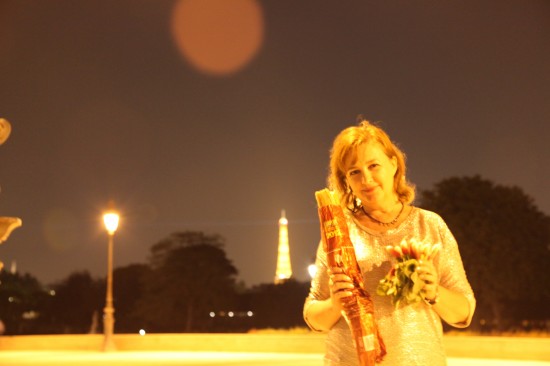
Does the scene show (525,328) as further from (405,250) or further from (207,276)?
(405,250)

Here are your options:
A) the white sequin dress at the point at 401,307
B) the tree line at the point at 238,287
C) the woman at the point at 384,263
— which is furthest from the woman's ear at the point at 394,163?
the tree line at the point at 238,287

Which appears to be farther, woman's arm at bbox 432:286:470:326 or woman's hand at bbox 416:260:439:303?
woman's arm at bbox 432:286:470:326

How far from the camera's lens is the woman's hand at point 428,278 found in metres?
2.62

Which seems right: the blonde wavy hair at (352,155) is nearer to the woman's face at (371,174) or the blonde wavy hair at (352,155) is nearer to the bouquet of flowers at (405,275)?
the woman's face at (371,174)

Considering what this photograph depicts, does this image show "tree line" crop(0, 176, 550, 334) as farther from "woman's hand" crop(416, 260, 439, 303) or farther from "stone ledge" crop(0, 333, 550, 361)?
"woman's hand" crop(416, 260, 439, 303)

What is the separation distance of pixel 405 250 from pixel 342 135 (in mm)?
534

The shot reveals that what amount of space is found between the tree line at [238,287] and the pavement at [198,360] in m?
24.0

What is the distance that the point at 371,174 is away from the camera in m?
2.95

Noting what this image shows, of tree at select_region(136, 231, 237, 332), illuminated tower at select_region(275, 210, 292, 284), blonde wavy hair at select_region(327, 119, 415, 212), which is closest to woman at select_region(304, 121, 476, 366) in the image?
blonde wavy hair at select_region(327, 119, 415, 212)

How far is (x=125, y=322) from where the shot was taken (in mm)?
90375

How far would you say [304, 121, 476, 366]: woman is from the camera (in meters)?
2.73

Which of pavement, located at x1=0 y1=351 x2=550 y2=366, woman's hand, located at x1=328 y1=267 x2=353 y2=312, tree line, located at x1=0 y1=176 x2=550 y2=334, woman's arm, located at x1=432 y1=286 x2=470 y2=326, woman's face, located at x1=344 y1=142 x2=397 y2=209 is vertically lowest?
woman's arm, located at x1=432 y1=286 x2=470 y2=326

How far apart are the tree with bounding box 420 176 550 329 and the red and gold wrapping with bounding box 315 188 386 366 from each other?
4576 centimetres

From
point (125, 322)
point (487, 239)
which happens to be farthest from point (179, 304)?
point (487, 239)
